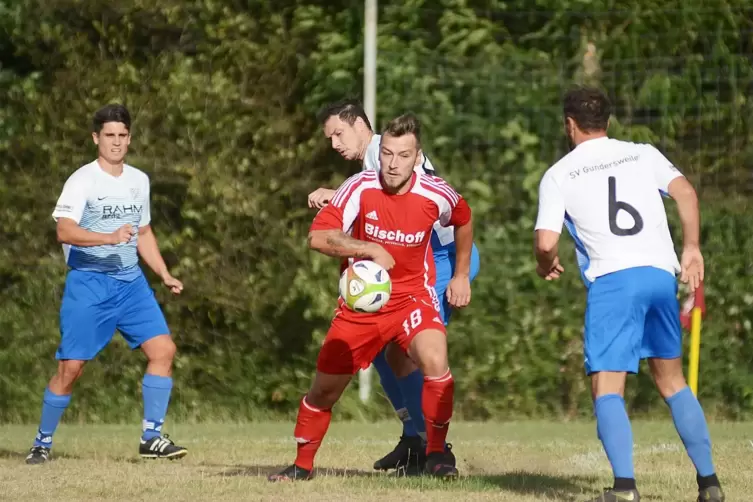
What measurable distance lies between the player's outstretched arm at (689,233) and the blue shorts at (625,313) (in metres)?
0.12

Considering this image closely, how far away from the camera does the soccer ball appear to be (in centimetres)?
620

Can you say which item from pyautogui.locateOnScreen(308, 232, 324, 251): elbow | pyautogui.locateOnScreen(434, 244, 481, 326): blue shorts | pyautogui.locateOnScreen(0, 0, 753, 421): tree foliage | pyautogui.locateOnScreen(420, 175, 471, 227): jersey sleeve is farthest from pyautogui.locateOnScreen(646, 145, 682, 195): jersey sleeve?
pyautogui.locateOnScreen(0, 0, 753, 421): tree foliage

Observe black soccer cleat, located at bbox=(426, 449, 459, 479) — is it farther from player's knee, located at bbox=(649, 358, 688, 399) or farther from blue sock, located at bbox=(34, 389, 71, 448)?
blue sock, located at bbox=(34, 389, 71, 448)

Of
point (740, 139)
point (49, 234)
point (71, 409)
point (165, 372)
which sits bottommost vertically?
point (71, 409)

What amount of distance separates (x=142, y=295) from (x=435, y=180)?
2.46 metres

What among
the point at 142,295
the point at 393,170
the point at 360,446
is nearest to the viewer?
the point at 393,170

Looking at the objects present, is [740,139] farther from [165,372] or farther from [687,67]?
[165,372]

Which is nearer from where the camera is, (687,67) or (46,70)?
(687,67)

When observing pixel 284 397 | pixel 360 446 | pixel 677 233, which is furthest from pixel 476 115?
pixel 360 446

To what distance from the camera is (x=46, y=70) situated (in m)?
12.7

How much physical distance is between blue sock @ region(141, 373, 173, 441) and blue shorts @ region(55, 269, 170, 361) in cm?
30

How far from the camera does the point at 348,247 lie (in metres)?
6.24

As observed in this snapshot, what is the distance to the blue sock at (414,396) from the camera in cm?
720

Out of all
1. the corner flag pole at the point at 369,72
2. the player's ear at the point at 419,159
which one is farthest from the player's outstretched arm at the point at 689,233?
the corner flag pole at the point at 369,72
